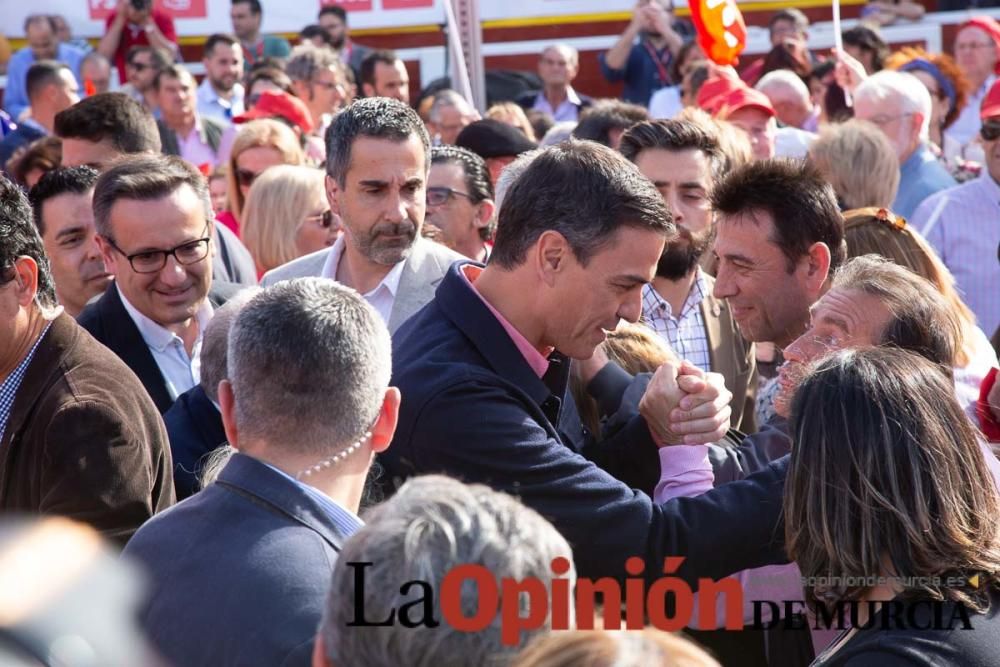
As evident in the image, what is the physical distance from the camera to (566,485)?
285 cm

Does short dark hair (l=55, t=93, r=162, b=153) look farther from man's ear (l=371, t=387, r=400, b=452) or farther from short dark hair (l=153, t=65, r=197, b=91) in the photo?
man's ear (l=371, t=387, r=400, b=452)

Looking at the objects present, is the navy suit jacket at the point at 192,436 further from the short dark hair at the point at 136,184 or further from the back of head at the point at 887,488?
the back of head at the point at 887,488

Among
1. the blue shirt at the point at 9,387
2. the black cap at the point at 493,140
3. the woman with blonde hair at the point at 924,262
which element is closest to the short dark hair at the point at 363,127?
the woman with blonde hair at the point at 924,262

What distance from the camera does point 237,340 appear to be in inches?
93.6

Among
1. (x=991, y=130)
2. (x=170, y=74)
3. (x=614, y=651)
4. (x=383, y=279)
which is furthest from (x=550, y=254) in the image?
(x=170, y=74)

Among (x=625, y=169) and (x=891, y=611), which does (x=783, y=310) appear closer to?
(x=625, y=169)

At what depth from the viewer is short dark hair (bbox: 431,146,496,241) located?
6.02m

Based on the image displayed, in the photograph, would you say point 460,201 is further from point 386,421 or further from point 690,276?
point 386,421

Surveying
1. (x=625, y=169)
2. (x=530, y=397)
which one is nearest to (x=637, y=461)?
(x=530, y=397)

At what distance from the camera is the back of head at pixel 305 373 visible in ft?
7.55

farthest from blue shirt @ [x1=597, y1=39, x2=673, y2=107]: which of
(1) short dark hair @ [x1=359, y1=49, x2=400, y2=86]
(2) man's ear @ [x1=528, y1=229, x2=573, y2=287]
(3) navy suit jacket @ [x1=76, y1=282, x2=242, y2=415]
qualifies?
(2) man's ear @ [x1=528, y1=229, x2=573, y2=287]

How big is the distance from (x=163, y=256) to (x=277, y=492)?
95.0 inches

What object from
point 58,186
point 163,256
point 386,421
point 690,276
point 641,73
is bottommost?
point 641,73

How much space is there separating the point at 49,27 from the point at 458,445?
10581mm
